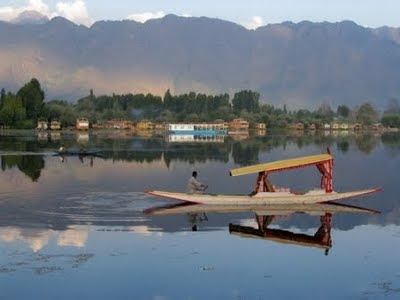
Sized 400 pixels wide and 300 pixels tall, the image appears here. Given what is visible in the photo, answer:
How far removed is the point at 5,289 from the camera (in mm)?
16594

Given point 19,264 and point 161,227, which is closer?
point 19,264

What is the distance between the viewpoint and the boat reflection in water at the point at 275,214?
2319 centimetres

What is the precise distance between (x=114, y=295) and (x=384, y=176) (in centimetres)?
3361

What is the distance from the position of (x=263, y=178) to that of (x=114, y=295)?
14125 millimetres

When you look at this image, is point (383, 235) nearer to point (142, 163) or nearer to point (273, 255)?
point (273, 255)

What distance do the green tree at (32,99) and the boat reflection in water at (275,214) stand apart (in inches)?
4937

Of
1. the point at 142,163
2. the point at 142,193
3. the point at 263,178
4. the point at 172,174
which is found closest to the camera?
the point at 263,178

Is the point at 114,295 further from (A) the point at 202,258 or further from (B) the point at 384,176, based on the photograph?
(B) the point at 384,176

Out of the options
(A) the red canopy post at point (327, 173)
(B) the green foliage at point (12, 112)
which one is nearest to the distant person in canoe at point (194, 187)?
(A) the red canopy post at point (327, 173)

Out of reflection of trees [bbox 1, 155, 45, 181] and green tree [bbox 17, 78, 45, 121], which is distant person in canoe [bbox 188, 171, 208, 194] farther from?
green tree [bbox 17, 78, 45, 121]

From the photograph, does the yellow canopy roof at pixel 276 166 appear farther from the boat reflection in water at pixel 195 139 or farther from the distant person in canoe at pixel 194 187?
the boat reflection in water at pixel 195 139

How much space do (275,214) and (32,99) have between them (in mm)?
128856

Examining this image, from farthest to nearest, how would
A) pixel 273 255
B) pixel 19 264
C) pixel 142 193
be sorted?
pixel 142 193, pixel 273 255, pixel 19 264

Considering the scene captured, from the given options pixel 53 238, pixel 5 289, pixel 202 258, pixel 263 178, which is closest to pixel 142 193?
pixel 263 178
